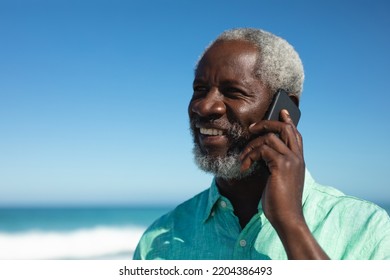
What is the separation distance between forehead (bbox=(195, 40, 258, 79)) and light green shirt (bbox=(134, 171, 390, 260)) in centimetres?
55

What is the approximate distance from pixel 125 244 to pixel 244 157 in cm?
1751

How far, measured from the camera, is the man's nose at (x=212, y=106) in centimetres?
223

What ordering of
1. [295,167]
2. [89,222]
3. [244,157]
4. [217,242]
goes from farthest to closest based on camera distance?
1. [89,222]
2. [217,242]
3. [244,157]
4. [295,167]

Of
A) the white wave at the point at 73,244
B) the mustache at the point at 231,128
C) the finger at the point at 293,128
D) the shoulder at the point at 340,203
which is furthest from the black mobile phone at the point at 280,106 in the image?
the white wave at the point at 73,244

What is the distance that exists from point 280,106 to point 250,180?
1.19ft

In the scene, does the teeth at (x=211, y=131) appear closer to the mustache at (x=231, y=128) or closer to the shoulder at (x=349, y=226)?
the mustache at (x=231, y=128)

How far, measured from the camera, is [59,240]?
64.2ft

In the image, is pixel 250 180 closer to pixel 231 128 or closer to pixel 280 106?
pixel 231 128

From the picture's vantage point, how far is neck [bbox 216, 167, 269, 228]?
7.45ft

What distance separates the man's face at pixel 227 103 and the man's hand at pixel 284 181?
0.47 feet

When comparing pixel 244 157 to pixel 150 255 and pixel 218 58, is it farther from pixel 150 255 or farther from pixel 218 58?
pixel 150 255


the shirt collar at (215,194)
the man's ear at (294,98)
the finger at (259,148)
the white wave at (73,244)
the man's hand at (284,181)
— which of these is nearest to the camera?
the man's hand at (284,181)
